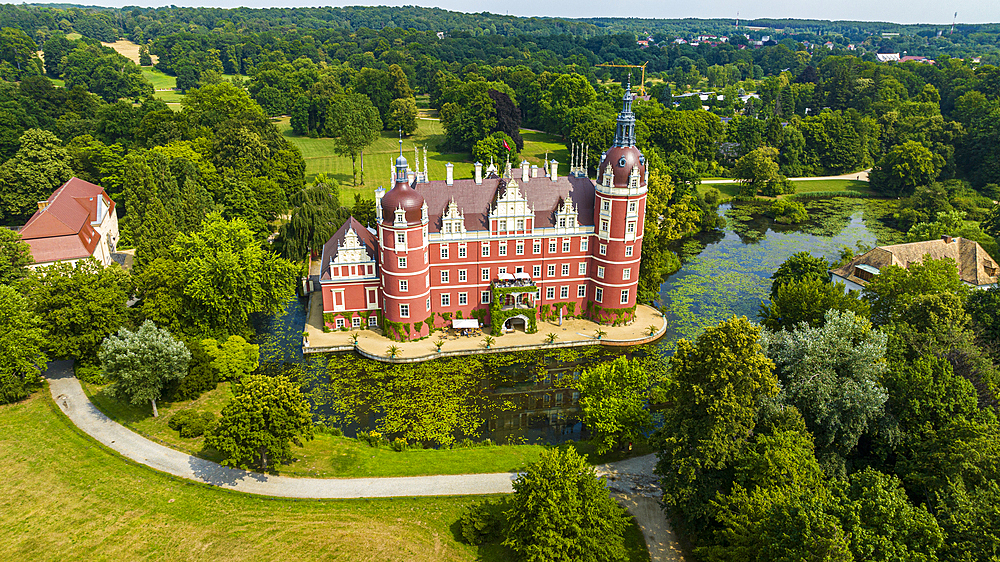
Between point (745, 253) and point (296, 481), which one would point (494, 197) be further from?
point (745, 253)

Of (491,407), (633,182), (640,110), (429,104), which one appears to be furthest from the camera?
(429,104)

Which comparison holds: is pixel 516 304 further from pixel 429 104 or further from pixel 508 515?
pixel 429 104

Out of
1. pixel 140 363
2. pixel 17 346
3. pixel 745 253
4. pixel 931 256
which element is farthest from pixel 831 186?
pixel 17 346

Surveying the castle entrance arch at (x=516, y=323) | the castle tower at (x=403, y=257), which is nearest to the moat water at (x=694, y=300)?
the castle entrance arch at (x=516, y=323)

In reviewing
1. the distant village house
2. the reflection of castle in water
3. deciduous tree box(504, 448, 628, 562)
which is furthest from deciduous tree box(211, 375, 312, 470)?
the distant village house

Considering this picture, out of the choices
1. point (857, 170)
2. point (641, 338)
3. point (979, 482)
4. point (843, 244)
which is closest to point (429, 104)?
point (857, 170)

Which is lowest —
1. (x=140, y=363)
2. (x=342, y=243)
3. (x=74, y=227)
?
(x=140, y=363)

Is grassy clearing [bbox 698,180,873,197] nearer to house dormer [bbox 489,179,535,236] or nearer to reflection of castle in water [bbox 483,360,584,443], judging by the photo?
house dormer [bbox 489,179,535,236]
